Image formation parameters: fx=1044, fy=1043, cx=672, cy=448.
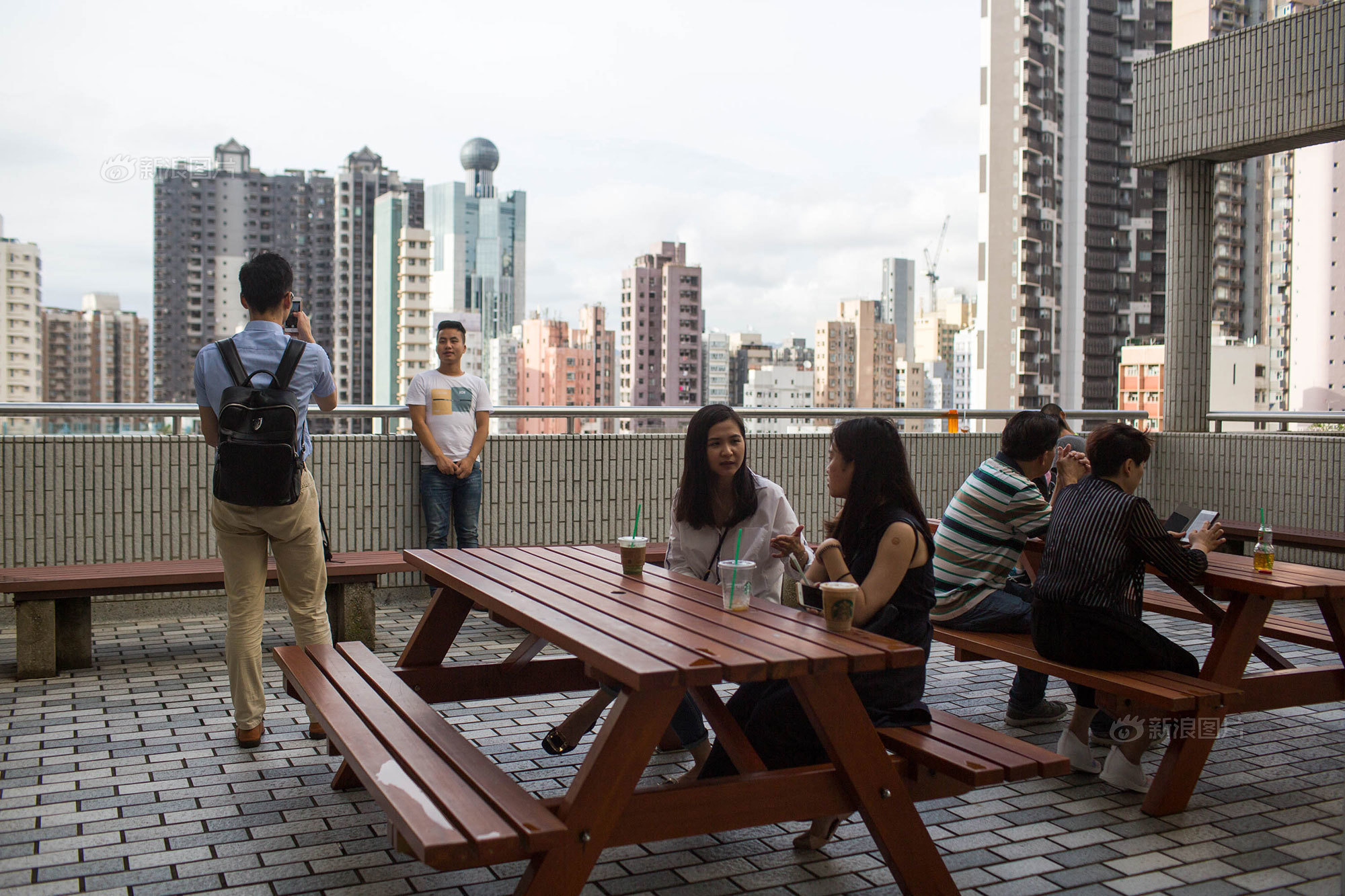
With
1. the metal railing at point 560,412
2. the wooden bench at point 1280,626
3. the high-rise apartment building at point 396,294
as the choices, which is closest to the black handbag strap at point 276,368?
the metal railing at point 560,412

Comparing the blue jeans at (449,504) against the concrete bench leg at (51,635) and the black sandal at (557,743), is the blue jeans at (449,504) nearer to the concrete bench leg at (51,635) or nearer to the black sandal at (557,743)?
the concrete bench leg at (51,635)

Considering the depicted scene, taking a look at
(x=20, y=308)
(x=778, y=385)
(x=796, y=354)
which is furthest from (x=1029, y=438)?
(x=796, y=354)

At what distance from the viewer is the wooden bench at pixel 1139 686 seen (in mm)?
2992

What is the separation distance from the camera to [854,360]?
78875mm

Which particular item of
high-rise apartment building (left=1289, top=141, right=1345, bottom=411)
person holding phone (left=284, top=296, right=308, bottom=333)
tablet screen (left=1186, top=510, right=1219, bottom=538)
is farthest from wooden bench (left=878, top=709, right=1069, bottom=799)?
high-rise apartment building (left=1289, top=141, right=1345, bottom=411)

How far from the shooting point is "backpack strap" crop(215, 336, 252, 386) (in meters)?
3.58

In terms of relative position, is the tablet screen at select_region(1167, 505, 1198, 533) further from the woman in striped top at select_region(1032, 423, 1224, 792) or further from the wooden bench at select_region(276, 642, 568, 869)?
the wooden bench at select_region(276, 642, 568, 869)

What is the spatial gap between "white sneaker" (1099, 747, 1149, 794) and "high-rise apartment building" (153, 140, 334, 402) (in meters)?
42.4

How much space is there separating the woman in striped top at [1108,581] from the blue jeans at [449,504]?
3.69 metres

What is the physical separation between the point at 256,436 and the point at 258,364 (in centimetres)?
26

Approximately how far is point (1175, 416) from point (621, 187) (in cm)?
9177

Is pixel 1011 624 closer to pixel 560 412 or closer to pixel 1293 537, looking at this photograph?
pixel 1293 537

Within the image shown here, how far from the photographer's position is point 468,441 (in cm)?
628

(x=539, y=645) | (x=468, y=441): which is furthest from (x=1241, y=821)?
(x=468, y=441)
